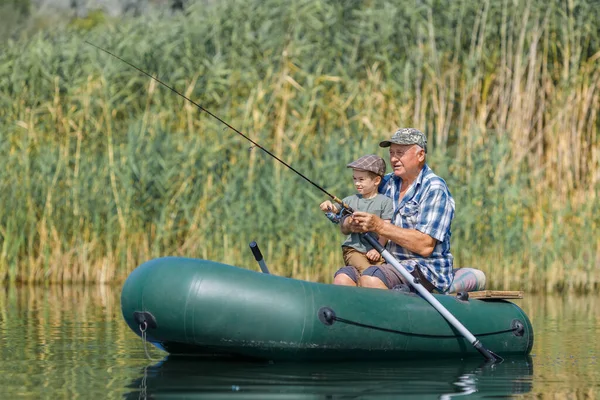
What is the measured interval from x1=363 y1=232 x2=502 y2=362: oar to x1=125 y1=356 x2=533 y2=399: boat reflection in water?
0.09m

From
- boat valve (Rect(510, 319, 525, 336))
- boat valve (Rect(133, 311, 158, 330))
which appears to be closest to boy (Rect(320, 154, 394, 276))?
boat valve (Rect(510, 319, 525, 336))

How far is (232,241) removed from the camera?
37.8 feet

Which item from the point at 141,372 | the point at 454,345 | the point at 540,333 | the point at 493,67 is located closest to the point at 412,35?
the point at 493,67

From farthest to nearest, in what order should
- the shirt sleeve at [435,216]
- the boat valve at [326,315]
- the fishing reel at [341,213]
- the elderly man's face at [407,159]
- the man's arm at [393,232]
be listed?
the elderly man's face at [407,159]
the shirt sleeve at [435,216]
the fishing reel at [341,213]
the man's arm at [393,232]
the boat valve at [326,315]

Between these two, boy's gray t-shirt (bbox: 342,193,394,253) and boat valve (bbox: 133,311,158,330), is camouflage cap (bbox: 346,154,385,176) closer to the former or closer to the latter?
boy's gray t-shirt (bbox: 342,193,394,253)

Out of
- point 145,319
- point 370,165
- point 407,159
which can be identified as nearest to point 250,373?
point 145,319

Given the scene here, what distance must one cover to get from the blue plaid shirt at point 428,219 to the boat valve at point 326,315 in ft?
2.11

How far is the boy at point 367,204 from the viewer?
7.23 meters

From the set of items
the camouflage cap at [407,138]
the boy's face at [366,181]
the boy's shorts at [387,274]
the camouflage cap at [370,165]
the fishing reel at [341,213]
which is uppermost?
the camouflage cap at [407,138]

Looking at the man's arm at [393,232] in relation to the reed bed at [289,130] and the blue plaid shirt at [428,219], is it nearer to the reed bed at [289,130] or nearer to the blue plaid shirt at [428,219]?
the blue plaid shirt at [428,219]

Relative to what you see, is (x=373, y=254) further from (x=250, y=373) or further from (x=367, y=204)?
(x=250, y=373)

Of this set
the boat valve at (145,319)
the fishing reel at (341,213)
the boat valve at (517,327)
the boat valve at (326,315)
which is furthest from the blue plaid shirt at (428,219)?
the boat valve at (145,319)

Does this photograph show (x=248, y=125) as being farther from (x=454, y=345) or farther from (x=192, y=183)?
(x=454, y=345)

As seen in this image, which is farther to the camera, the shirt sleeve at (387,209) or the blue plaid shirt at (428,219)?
the shirt sleeve at (387,209)
